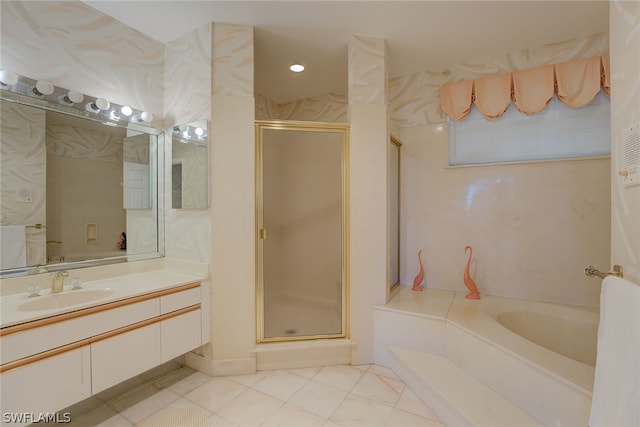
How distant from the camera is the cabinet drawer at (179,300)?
1.85 meters

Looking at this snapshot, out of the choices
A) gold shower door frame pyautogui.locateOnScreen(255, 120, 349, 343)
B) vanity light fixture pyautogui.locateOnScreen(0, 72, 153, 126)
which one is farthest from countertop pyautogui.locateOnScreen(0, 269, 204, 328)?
vanity light fixture pyautogui.locateOnScreen(0, 72, 153, 126)

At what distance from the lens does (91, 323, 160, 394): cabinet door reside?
151 centimetres

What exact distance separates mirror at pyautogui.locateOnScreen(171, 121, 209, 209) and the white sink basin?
776mm

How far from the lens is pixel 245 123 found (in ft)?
7.05

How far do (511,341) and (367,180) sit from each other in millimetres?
1447

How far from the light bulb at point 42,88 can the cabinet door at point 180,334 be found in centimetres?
161

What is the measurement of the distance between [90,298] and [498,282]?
10.6 ft

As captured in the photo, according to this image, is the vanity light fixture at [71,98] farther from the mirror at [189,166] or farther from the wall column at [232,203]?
the wall column at [232,203]

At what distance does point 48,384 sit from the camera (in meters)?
1.33

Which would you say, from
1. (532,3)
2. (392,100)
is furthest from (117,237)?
(532,3)

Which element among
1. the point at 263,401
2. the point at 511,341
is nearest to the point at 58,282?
the point at 263,401

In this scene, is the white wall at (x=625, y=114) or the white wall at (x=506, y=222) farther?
the white wall at (x=506, y=222)

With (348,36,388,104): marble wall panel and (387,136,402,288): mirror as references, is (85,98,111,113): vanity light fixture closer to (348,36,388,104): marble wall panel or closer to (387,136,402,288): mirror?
(348,36,388,104): marble wall panel

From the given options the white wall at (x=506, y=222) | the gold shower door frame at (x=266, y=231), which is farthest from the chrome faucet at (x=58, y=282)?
the white wall at (x=506, y=222)
